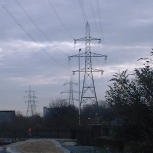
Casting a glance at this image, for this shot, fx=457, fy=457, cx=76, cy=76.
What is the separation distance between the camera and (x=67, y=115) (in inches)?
3179

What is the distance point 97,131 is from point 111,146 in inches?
642

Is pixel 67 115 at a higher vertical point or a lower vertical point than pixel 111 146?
higher

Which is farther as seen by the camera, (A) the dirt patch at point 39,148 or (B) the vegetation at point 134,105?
(A) the dirt patch at point 39,148

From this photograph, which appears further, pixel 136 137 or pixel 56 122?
pixel 56 122

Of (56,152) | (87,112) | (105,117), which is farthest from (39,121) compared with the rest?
(105,117)

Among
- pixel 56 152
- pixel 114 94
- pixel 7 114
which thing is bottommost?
pixel 56 152

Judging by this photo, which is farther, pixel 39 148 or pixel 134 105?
pixel 39 148

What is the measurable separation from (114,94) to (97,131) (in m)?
28.6

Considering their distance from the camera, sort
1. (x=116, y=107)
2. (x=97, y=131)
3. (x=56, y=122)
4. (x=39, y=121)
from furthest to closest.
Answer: (x=39, y=121)
(x=56, y=122)
(x=97, y=131)
(x=116, y=107)

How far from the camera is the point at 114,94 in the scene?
653 inches

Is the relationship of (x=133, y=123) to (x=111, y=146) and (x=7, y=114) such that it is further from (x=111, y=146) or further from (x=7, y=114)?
(x=7, y=114)

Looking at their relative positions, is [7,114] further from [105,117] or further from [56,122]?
[105,117]

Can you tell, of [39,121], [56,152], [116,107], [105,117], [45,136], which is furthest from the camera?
[39,121]

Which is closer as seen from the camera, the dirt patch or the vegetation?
the vegetation
